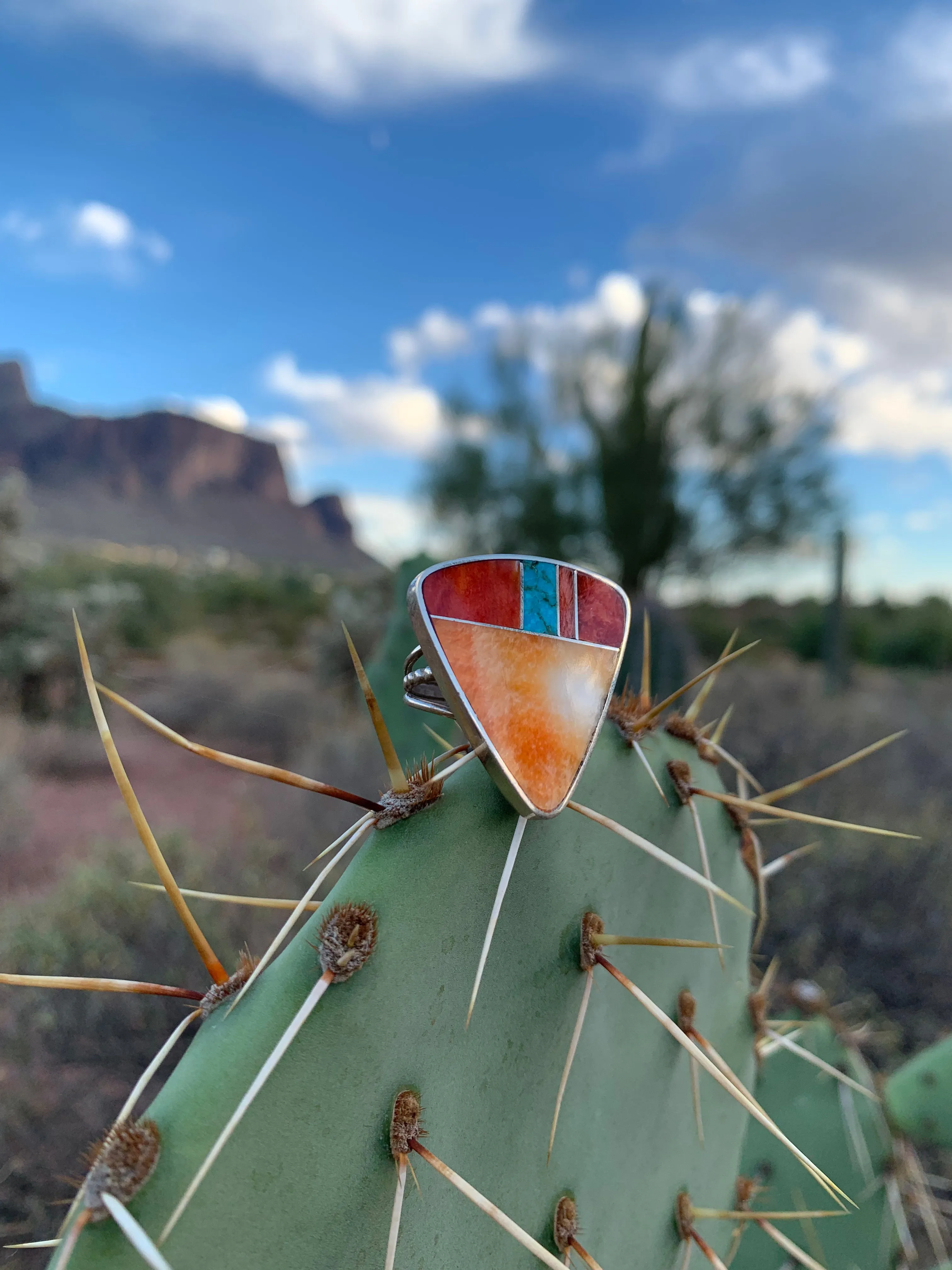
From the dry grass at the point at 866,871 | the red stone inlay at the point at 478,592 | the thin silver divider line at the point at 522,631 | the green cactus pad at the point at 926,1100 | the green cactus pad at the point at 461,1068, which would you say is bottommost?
the dry grass at the point at 866,871

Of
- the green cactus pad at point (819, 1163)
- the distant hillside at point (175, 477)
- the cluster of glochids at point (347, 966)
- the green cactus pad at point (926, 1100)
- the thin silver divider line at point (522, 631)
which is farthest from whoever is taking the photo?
the distant hillside at point (175, 477)

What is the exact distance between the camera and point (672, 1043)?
3.19ft

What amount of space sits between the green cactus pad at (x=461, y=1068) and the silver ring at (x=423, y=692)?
2.4 inches

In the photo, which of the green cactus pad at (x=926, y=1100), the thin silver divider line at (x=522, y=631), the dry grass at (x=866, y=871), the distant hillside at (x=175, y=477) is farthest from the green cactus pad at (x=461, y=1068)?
the distant hillside at (x=175, y=477)

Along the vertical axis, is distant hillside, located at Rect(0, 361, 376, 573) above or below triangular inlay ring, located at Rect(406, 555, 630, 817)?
above

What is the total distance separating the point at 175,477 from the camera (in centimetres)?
6806

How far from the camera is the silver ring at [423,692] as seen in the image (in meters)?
0.68

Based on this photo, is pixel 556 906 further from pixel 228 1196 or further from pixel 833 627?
pixel 833 627

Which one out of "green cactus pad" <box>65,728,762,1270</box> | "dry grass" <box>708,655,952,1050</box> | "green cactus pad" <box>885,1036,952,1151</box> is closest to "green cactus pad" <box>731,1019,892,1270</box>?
"green cactus pad" <box>885,1036,952,1151</box>

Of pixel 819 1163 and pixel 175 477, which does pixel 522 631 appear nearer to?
pixel 819 1163

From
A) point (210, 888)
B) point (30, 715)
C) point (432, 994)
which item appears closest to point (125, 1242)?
point (432, 994)

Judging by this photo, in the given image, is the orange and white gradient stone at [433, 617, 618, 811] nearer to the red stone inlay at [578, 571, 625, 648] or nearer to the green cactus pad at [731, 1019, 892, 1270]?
the red stone inlay at [578, 571, 625, 648]

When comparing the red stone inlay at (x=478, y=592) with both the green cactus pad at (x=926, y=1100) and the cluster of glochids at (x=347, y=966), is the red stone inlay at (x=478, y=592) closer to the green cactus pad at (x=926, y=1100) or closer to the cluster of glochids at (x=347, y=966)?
the cluster of glochids at (x=347, y=966)

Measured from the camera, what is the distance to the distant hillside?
49062 mm
